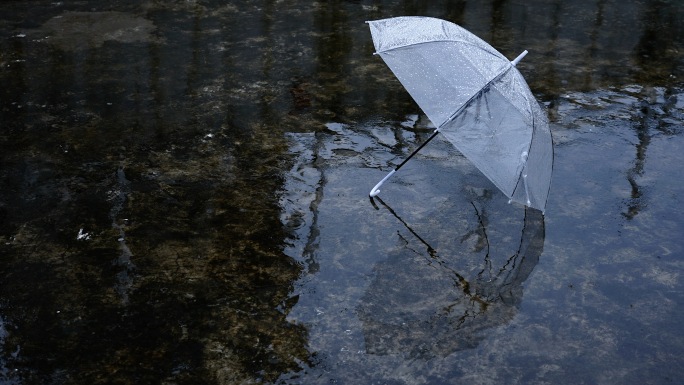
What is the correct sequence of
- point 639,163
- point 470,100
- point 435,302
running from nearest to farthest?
point 435,302 < point 470,100 < point 639,163

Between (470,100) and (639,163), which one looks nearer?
(470,100)

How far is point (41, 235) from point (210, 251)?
3.10 ft

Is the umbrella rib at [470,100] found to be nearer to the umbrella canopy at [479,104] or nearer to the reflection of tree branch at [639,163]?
the umbrella canopy at [479,104]

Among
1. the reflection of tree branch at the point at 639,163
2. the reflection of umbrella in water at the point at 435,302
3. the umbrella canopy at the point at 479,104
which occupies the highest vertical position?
the umbrella canopy at the point at 479,104

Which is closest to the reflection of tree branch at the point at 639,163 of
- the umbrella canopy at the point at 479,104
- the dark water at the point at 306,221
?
the dark water at the point at 306,221

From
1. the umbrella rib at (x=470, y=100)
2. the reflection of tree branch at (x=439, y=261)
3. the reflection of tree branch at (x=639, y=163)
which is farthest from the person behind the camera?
the reflection of tree branch at (x=639, y=163)

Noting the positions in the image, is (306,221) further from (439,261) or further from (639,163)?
(639,163)

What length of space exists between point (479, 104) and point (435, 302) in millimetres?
1098

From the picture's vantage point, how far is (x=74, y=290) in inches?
164

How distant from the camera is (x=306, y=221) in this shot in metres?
4.83

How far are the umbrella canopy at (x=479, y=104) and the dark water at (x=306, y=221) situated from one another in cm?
52

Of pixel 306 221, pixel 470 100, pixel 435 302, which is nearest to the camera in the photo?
pixel 435 302

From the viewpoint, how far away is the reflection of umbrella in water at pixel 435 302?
12.9 ft

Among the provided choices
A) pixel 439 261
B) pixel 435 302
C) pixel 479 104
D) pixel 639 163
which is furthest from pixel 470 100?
pixel 639 163
